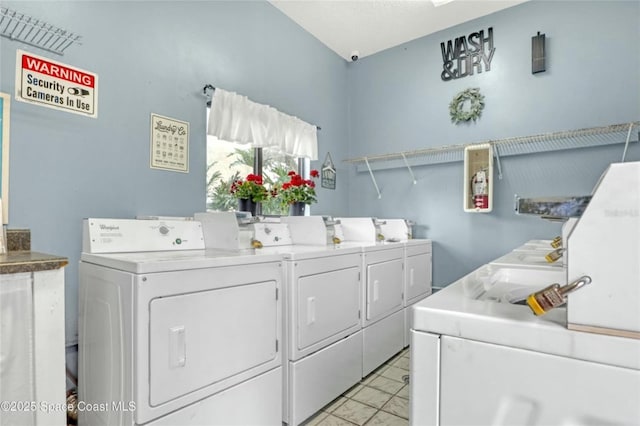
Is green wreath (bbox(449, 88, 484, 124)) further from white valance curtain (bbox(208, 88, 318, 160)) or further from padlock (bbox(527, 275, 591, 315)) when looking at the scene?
padlock (bbox(527, 275, 591, 315))

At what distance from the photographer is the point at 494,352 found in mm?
617

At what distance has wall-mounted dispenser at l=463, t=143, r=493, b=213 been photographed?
3165mm

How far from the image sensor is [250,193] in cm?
252

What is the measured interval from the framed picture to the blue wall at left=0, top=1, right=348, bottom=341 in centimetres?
2

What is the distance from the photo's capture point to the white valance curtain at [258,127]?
102 inches

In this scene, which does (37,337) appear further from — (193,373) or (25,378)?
(193,373)

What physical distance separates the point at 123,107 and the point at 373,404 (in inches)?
96.4

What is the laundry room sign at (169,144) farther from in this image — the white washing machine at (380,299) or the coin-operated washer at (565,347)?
the coin-operated washer at (565,347)

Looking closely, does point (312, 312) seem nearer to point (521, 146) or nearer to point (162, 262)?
point (162, 262)

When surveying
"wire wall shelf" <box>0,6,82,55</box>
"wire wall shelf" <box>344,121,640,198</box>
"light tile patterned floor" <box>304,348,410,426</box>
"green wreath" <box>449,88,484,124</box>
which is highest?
"green wreath" <box>449,88,484,124</box>

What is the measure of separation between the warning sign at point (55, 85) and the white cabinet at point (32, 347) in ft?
3.33

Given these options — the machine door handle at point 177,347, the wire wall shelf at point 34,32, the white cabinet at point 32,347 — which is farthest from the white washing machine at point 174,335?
the wire wall shelf at point 34,32

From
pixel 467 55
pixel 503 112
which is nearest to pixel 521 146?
pixel 503 112

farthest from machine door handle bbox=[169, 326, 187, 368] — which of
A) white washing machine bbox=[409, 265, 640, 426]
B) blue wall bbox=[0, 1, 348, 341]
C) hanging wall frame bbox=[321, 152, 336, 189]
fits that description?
hanging wall frame bbox=[321, 152, 336, 189]
